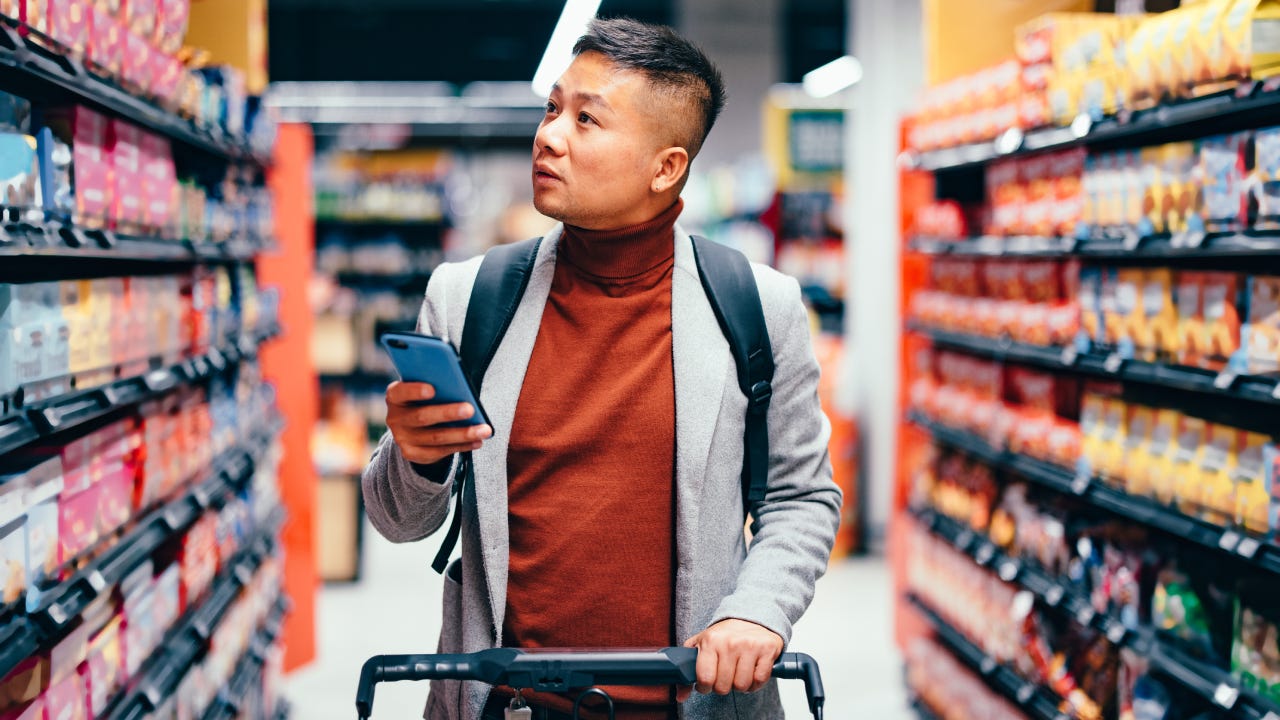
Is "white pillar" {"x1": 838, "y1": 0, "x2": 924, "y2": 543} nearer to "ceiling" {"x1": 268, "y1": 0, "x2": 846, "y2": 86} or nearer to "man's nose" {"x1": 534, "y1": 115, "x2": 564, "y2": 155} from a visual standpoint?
"man's nose" {"x1": 534, "y1": 115, "x2": 564, "y2": 155}

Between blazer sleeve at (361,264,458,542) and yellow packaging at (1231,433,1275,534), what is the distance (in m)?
1.79

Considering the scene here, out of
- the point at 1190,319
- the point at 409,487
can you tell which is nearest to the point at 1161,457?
the point at 1190,319

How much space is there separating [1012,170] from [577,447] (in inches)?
110

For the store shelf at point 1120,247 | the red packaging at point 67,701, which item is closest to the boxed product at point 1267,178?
the store shelf at point 1120,247

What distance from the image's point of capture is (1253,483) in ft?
8.49

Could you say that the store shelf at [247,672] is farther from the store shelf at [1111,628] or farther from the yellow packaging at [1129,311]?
the yellow packaging at [1129,311]

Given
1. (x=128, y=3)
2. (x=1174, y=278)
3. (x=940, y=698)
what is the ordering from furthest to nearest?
(x=940, y=698), (x=1174, y=278), (x=128, y=3)

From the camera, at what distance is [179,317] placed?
3207mm

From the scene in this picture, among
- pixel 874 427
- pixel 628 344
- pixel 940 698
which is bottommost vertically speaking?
pixel 940 698

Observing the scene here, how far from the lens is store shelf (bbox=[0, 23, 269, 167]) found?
1.90 metres

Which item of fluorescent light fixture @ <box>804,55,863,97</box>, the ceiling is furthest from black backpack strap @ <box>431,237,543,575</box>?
fluorescent light fixture @ <box>804,55,863,97</box>

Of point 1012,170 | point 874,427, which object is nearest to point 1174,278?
point 1012,170

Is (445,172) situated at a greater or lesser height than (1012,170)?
greater

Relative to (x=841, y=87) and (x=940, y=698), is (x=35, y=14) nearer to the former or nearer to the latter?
(x=940, y=698)
